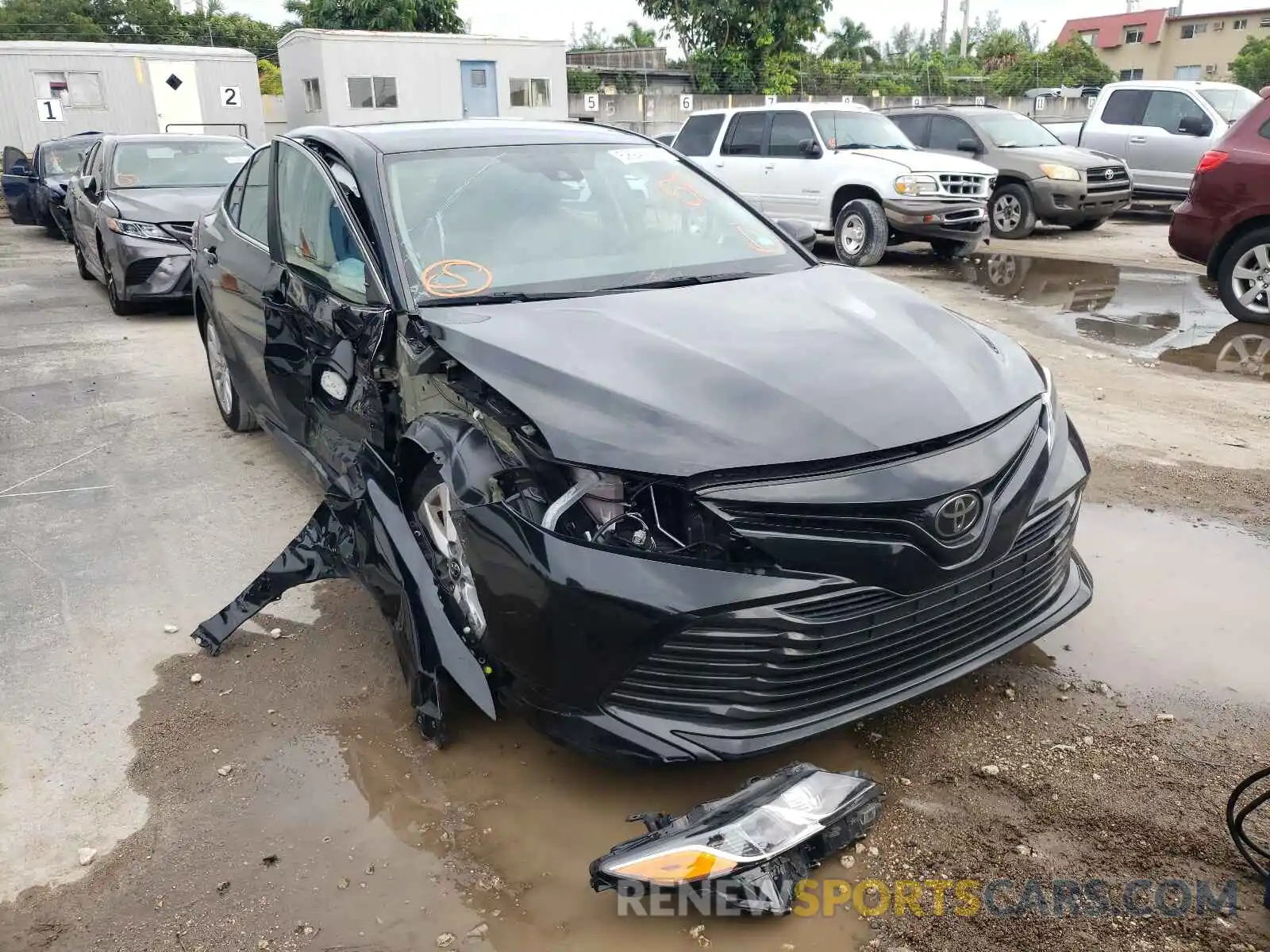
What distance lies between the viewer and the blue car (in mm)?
15109

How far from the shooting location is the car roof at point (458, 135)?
12.6 ft

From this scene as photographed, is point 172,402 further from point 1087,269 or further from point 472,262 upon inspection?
point 1087,269

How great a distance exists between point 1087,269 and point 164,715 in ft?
35.0

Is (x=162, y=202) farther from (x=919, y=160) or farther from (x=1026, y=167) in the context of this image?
(x=1026, y=167)

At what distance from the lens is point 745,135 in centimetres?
1251

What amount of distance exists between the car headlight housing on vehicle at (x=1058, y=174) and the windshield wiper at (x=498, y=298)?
1156cm

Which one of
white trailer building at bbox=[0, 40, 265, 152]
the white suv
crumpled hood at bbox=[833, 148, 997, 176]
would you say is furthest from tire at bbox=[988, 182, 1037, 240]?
white trailer building at bbox=[0, 40, 265, 152]

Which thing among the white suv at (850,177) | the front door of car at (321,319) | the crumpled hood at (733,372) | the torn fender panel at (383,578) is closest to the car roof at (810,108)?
the white suv at (850,177)

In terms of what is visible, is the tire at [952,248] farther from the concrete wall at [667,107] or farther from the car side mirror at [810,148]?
the concrete wall at [667,107]

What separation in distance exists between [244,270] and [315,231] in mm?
939

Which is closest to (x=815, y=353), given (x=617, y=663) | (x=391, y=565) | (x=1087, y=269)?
(x=617, y=663)

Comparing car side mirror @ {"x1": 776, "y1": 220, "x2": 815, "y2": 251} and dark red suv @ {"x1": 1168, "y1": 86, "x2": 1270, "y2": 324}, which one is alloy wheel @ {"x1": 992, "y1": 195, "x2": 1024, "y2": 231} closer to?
dark red suv @ {"x1": 1168, "y1": 86, "x2": 1270, "y2": 324}

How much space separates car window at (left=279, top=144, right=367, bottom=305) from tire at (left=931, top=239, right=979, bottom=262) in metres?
9.27

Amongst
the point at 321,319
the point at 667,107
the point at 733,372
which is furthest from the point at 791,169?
the point at 667,107
